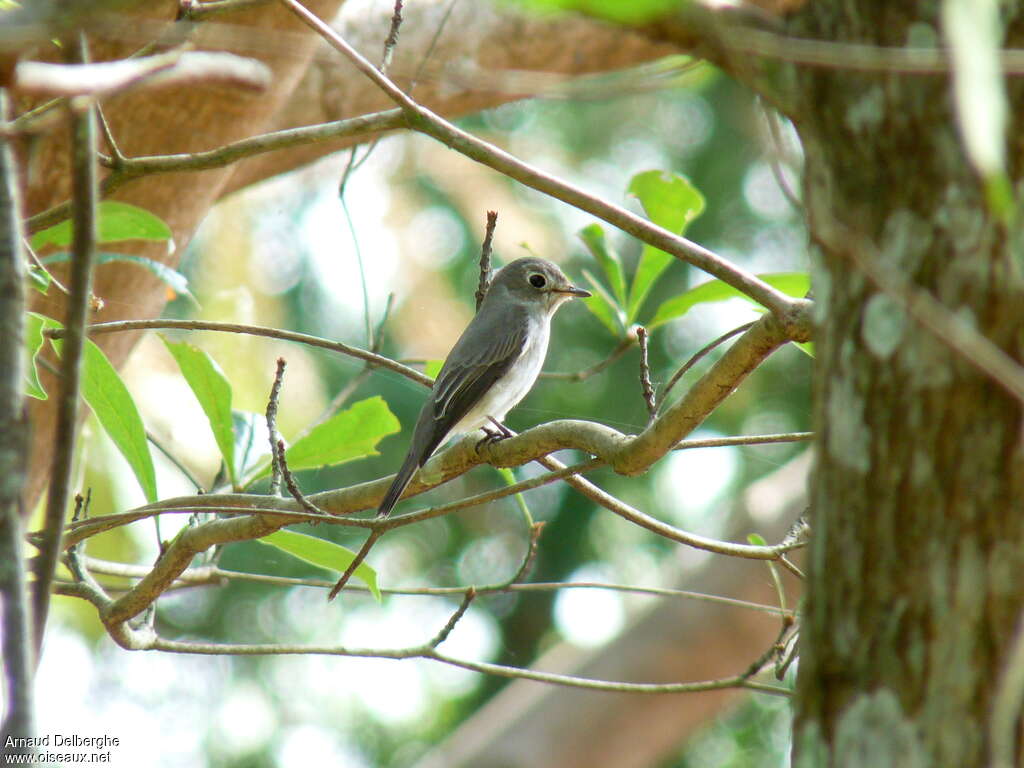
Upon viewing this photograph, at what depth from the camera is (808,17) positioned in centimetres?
116

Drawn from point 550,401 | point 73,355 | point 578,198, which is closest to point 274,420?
point 578,198

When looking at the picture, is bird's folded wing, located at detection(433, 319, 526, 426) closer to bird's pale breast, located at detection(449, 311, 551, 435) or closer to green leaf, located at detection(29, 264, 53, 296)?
bird's pale breast, located at detection(449, 311, 551, 435)

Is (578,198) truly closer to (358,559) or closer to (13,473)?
(358,559)

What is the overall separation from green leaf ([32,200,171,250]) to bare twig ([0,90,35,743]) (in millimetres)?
1756

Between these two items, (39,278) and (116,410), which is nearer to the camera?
(39,278)

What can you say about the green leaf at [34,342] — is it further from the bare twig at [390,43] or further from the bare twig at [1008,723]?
the bare twig at [1008,723]

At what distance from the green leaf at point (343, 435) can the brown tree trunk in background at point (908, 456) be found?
74.5 inches

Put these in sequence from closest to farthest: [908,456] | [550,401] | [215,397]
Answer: [908,456] → [215,397] → [550,401]

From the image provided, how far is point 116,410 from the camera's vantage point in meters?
2.66

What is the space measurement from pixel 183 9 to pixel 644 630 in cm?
566

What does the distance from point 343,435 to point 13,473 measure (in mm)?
1821

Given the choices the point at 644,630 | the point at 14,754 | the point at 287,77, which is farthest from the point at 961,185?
the point at 644,630

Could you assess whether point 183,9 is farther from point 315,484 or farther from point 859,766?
point 315,484

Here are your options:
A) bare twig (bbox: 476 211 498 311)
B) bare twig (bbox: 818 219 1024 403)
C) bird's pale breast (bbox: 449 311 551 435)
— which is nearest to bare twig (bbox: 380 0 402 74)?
bare twig (bbox: 476 211 498 311)
